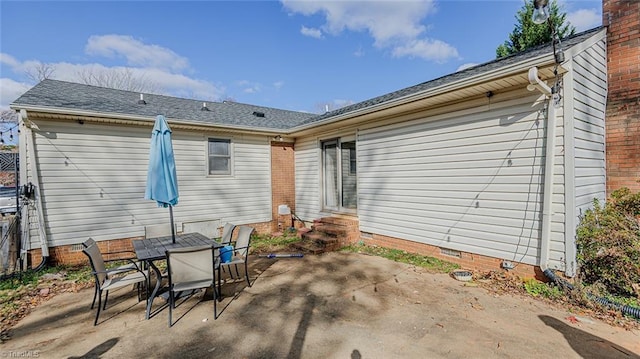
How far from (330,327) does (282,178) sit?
21.5 feet

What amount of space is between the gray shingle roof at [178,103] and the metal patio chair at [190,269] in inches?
190

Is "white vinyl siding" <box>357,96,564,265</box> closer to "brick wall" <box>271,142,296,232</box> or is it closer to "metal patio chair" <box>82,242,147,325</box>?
"brick wall" <box>271,142,296,232</box>

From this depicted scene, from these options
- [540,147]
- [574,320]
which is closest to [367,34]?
[540,147]

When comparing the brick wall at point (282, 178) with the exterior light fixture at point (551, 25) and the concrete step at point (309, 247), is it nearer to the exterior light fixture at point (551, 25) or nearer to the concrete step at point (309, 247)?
the concrete step at point (309, 247)

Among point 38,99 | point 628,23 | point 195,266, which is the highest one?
point 628,23

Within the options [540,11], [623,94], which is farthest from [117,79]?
[623,94]

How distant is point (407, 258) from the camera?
592cm

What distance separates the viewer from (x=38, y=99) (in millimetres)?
5980

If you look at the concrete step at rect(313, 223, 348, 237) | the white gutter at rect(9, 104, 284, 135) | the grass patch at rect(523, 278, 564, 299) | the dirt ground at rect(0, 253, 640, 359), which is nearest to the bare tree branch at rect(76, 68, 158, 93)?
the white gutter at rect(9, 104, 284, 135)

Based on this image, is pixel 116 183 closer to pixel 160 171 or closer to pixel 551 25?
pixel 160 171

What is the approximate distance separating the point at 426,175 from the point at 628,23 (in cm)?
420

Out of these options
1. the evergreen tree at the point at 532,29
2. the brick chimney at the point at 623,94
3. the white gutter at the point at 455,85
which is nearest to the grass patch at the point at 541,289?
the brick chimney at the point at 623,94

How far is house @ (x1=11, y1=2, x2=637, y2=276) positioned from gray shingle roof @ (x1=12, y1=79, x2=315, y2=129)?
86 mm

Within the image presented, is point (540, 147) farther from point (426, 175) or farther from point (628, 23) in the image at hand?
point (628, 23)
